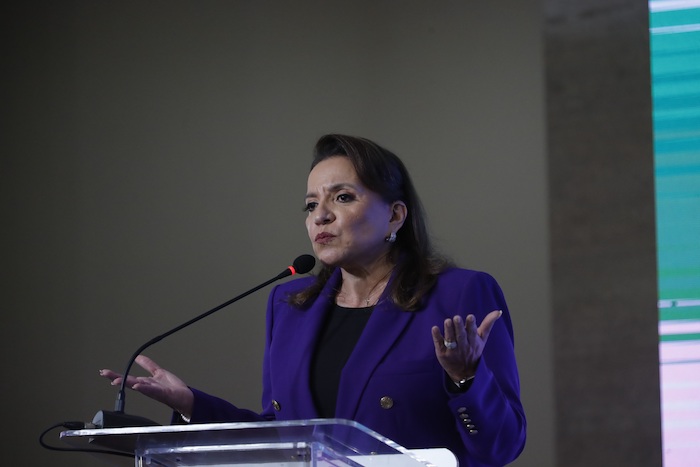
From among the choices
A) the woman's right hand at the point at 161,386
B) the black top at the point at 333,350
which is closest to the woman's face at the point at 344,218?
the black top at the point at 333,350

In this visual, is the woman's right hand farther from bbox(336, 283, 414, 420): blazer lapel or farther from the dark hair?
the dark hair

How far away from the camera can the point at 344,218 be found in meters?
2.23

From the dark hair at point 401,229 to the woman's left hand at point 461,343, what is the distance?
42 centimetres

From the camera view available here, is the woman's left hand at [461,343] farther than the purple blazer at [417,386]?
No

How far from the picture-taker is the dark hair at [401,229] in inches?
88.2

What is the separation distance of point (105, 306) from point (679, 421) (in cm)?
Answer: 212

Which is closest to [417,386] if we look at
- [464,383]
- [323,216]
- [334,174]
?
[464,383]

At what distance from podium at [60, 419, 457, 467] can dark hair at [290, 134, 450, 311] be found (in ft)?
2.69

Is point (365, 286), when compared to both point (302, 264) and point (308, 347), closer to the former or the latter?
point (308, 347)

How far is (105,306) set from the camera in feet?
11.7

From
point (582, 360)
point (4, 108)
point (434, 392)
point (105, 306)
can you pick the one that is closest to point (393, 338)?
point (434, 392)

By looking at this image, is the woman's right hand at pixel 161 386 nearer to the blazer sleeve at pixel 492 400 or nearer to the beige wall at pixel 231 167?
the blazer sleeve at pixel 492 400

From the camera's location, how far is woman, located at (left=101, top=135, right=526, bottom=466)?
6.28 ft

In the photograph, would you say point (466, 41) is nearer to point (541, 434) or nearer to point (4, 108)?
point (541, 434)
